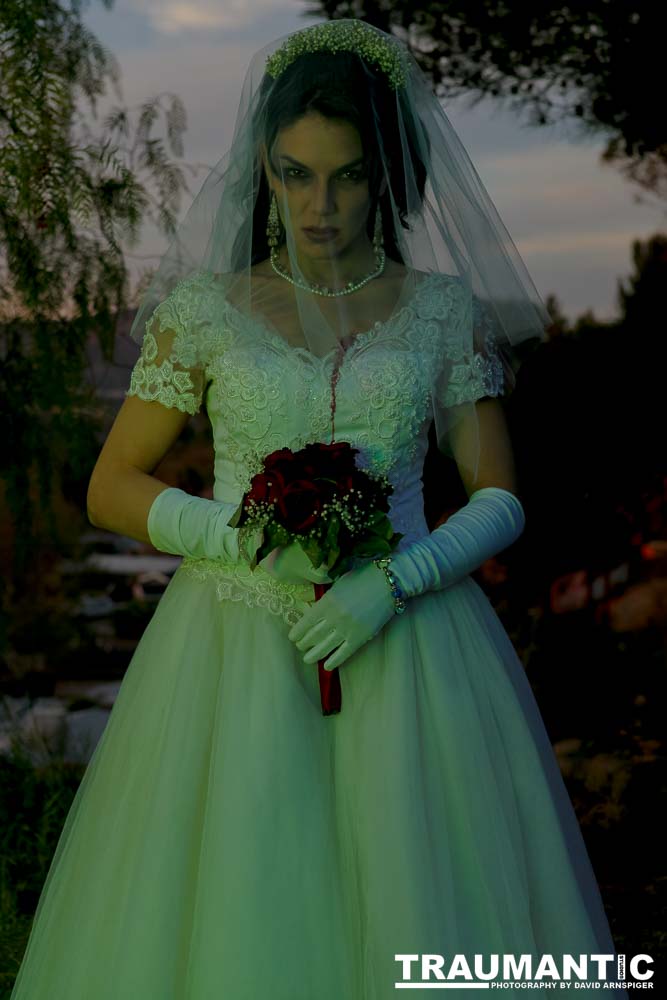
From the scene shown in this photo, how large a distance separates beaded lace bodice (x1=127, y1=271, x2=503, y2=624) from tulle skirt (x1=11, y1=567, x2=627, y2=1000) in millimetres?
173

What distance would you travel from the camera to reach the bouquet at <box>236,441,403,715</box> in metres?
2.27

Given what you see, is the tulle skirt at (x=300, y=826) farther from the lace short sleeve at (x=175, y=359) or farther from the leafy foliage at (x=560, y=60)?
the leafy foliage at (x=560, y=60)

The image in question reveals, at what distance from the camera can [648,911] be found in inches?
165

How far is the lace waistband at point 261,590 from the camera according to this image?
2.54 meters

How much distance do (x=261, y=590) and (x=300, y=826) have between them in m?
0.47

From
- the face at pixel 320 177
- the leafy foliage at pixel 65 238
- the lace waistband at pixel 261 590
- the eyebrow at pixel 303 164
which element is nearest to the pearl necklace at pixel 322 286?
the face at pixel 320 177

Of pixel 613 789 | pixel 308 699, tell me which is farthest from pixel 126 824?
pixel 613 789

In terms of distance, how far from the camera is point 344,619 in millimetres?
2402

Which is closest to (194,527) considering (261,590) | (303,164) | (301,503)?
(261,590)

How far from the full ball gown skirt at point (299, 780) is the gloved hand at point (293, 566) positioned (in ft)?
0.34

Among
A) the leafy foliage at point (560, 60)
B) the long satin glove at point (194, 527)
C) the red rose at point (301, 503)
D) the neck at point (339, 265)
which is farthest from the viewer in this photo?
the leafy foliage at point (560, 60)

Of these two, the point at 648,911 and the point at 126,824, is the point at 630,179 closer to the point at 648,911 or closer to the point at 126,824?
the point at 648,911

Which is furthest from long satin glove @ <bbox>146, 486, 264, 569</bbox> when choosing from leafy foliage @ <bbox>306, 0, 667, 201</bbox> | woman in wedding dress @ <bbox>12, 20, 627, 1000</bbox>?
leafy foliage @ <bbox>306, 0, 667, 201</bbox>

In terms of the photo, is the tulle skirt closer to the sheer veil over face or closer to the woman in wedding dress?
the woman in wedding dress
